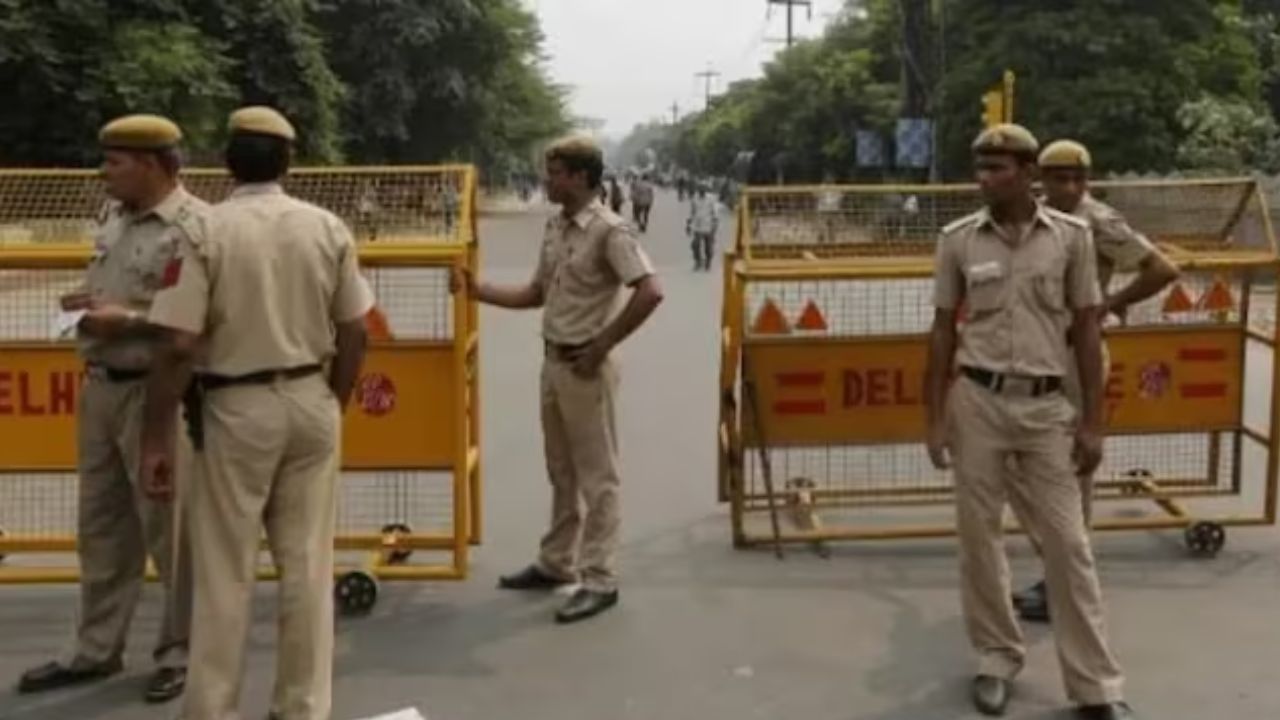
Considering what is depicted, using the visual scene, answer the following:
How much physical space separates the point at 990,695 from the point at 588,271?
215 cm

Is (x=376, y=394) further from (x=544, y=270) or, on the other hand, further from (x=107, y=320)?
(x=107, y=320)

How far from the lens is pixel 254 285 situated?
4.32 meters

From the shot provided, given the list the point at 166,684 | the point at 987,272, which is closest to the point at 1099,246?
the point at 987,272

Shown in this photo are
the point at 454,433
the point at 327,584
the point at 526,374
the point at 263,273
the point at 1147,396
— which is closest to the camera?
the point at 263,273

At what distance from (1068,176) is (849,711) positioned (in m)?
A: 2.15

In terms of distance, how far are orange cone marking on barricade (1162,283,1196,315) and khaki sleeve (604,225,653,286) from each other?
2.68 meters

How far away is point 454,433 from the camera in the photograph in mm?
6195

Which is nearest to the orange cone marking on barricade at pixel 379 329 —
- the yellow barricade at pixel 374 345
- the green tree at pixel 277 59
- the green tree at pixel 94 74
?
the yellow barricade at pixel 374 345

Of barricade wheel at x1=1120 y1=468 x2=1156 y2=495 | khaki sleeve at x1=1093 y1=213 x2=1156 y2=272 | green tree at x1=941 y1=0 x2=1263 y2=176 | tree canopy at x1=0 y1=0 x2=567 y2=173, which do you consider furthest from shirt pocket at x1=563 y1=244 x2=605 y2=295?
green tree at x1=941 y1=0 x2=1263 y2=176

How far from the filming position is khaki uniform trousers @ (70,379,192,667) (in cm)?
506

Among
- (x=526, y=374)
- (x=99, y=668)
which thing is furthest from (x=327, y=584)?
(x=526, y=374)

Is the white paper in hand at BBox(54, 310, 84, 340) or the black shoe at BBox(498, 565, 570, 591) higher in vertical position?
the white paper in hand at BBox(54, 310, 84, 340)

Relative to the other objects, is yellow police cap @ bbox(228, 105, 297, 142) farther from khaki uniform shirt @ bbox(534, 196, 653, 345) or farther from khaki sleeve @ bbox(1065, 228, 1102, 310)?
khaki sleeve @ bbox(1065, 228, 1102, 310)

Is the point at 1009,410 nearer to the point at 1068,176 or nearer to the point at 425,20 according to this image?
the point at 1068,176
